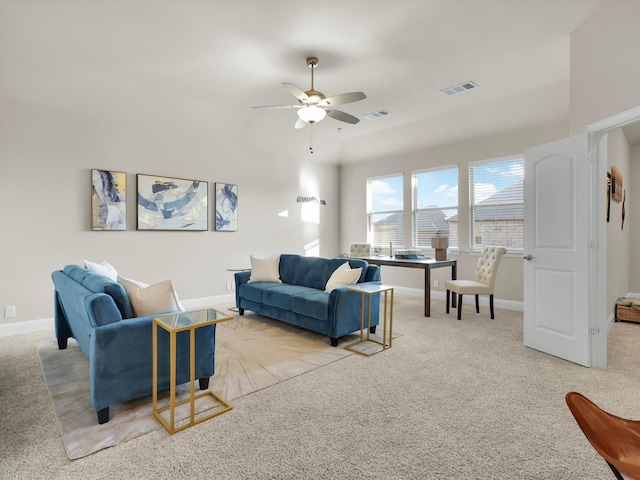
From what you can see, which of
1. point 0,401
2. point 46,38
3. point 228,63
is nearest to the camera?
point 0,401

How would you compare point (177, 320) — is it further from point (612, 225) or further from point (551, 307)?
point (612, 225)

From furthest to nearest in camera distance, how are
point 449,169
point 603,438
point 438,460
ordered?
point 449,169 < point 438,460 < point 603,438

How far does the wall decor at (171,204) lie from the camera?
5113mm

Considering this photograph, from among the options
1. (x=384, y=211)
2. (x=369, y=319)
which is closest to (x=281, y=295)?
(x=369, y=319)

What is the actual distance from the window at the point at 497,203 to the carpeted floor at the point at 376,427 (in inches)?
99.4

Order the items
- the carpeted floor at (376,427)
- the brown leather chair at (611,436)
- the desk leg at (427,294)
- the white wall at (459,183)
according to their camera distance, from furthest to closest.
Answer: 1. the white wall at (459,183)
2. the desk leg at (427,294)
3. the carpeted floor at (376,427)
4. the brown leather chair at (611,436)

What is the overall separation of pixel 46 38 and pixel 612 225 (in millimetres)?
6753

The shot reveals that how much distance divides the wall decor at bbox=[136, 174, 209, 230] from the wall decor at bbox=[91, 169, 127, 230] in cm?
22

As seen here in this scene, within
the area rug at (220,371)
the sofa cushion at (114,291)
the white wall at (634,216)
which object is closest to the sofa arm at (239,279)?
the area rug at (220,371)

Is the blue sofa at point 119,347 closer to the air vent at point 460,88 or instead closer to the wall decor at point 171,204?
the wall decor at point 171,204

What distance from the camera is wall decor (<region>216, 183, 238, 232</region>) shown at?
19.5 feet

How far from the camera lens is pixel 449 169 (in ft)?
20.5

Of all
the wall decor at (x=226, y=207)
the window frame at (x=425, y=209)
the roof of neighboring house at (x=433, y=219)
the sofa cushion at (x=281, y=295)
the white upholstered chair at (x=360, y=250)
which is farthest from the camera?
the white upholstered chair at (x=360, y=250)

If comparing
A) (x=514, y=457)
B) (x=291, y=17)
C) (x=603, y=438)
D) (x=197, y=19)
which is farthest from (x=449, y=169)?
(x=603, y=438)
